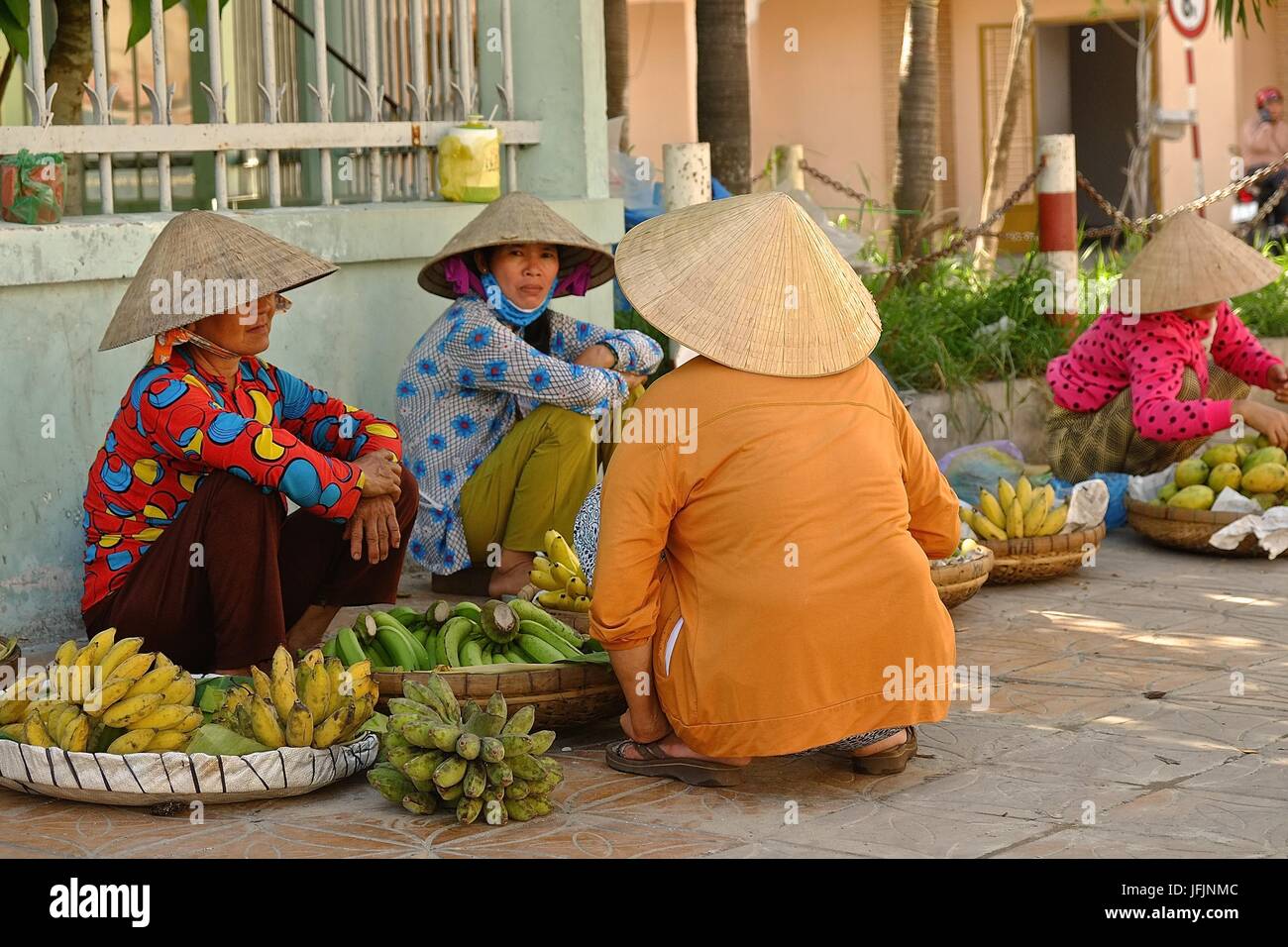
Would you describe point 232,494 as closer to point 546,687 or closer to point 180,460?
point 180,460

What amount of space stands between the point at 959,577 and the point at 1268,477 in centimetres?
179

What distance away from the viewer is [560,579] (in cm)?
528

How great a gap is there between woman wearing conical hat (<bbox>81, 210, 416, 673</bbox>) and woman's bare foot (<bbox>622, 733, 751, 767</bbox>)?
107cm

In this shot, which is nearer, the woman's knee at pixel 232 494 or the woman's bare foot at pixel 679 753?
the woman's bare foot at pixel 679 753

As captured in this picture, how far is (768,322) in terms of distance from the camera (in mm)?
3809

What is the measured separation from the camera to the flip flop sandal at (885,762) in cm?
403

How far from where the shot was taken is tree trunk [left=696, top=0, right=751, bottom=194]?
8695 mm

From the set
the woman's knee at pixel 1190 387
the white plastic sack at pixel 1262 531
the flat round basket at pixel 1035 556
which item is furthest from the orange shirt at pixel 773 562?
the woman's knee at pixel 1190 387

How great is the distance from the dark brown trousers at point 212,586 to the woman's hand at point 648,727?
1058mm

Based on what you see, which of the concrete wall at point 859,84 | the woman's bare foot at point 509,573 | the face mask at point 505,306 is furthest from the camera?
the concrete wall at point 859,84

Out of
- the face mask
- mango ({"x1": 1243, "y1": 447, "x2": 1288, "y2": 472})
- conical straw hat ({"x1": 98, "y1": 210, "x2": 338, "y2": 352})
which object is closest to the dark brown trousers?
conical straw hat ({"x1": 98, "y1": 210, "x2": 338, "y2": 352})

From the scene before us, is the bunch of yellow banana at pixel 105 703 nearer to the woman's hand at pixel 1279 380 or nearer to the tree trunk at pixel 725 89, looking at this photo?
the woman's hand at pixel 1279 380

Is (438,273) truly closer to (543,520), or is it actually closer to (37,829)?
(543,520)

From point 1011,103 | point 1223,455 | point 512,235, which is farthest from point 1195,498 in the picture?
point 1011,103
